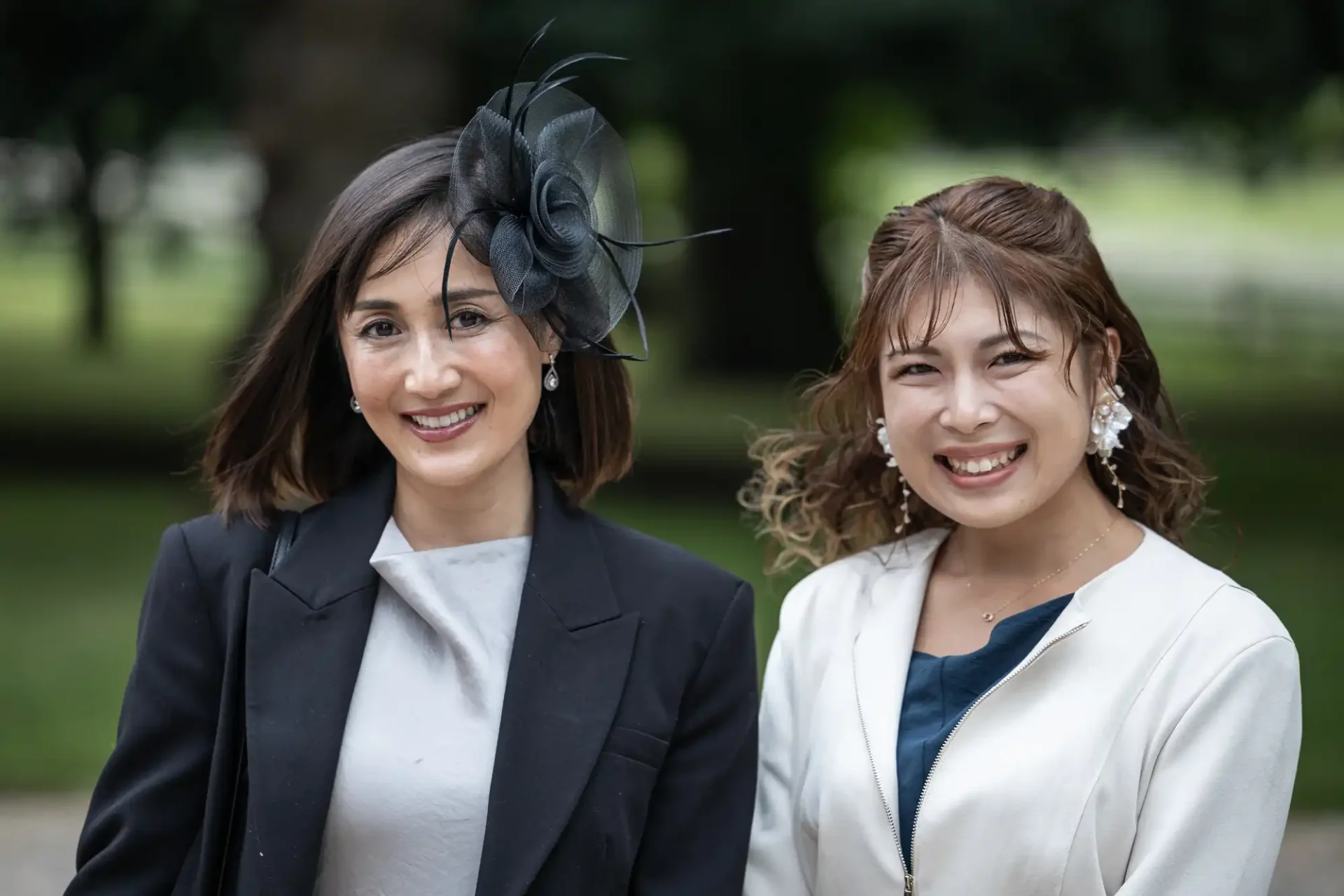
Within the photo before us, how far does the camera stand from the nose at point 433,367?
2.82m

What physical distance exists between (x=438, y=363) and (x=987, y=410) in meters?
0.94

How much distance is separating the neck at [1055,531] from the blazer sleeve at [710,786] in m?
0.51

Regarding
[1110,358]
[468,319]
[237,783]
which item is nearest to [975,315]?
[1110,358]

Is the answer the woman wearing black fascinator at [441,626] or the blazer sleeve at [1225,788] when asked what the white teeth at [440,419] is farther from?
the blazer sleeve at [1225,788]

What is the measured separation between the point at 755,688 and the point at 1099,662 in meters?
0.61

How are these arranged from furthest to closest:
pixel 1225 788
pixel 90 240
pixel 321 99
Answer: pixel 90 240, pixel 321 99, pixel 1225 788

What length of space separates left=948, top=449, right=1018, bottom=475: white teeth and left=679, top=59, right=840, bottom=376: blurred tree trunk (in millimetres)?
9876

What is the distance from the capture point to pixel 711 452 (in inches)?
558

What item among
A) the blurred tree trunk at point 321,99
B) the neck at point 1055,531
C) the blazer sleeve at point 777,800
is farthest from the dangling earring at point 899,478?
the blurred tree trunk at point 321,99

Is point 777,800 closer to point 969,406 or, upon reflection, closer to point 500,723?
point 500,723

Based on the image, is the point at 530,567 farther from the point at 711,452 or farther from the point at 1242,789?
the point at 711,452

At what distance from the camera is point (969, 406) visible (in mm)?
2877

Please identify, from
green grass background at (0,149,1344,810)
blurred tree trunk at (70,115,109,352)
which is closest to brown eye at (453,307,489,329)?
green grass background at (0,149,1344,810)

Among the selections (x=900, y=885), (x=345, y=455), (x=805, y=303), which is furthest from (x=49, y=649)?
(x=805, y=303)
